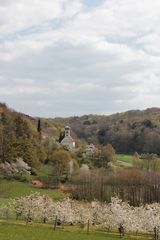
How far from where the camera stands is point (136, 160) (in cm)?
14138

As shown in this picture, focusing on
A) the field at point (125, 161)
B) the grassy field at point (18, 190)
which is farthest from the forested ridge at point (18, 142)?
the field at point (125, 161)

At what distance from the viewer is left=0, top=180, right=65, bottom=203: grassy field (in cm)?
9038

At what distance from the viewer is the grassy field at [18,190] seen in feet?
297

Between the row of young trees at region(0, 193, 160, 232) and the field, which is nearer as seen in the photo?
the row of young trees at region(0, 193, 160, 232)

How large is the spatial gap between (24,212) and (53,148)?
86952 mm

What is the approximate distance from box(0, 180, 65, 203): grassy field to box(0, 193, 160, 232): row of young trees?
88.3ft

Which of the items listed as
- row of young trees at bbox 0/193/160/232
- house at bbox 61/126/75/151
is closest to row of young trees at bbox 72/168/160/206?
row of young trees at bbox 0/193/160/232

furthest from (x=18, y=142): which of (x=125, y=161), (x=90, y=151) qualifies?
(x=125, y=161)

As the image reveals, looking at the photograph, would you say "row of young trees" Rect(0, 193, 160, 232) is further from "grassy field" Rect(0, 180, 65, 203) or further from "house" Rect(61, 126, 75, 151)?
"house" Rect(61, 126, 75, 151)

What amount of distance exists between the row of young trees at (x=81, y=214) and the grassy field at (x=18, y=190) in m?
26.9

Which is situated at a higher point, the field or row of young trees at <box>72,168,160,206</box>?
the field

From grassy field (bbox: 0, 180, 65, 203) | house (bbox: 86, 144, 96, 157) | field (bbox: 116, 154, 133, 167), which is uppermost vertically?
house (bbox: 86, 144, 96, 157)

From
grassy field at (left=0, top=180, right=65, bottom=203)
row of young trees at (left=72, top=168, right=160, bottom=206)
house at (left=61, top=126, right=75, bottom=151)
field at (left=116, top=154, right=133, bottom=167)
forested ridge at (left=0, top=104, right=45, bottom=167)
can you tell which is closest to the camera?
grassy field at (left=0, top=180, right=65, bottom=203)

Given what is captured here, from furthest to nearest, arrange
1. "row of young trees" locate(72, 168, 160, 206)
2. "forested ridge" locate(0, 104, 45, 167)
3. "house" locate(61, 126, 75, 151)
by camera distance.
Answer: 1. "house" locate(61, 126, 75, 151)
2. "forested ridge" locate(0, 104, 45, 167)
3. "row of young trees" locate(72, 168, 160, 206)
